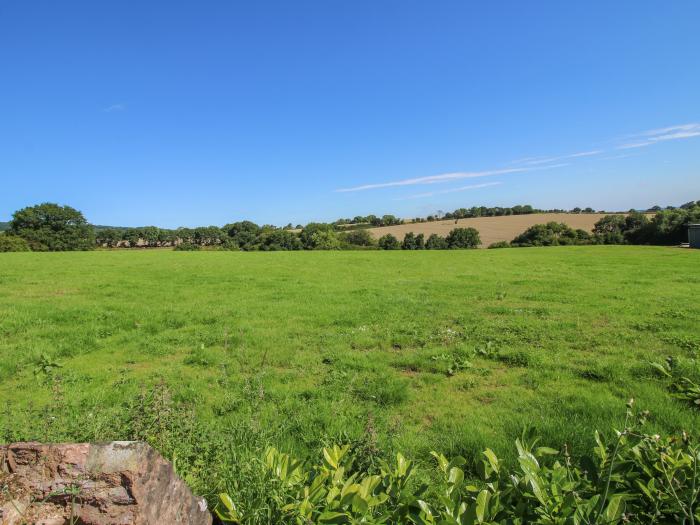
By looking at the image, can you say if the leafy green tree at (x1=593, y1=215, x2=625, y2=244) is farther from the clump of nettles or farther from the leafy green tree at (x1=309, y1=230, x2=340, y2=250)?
the clump of nettles

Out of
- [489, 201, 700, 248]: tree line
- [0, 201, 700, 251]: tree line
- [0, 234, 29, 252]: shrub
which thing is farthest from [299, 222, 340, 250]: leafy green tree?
[0, 234, 29, 252]: shrub

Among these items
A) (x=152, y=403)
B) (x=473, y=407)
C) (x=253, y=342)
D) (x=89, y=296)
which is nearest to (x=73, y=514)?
(x=152, y=403)

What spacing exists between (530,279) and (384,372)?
14.1m

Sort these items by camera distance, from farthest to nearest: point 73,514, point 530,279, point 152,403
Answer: point 530,279 → point 152,403 → point 73,514

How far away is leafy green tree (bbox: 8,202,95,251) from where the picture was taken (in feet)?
252

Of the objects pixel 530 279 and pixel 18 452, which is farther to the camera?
pixel 530 279

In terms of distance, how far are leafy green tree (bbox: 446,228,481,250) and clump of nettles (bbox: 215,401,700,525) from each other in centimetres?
7711

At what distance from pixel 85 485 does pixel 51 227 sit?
101231 mm

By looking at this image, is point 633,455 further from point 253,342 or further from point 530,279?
point 530,279

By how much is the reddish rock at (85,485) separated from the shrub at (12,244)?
3268 inches

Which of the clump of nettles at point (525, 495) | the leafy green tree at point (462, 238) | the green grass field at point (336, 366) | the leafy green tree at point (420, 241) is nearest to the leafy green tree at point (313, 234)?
the leafy green tree at point (420, 241)

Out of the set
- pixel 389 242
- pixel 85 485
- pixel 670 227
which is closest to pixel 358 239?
pixel 389 242

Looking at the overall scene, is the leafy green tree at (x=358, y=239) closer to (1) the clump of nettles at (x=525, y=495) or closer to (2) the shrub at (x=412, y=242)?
(2) the shrub at (x=412, y=242)

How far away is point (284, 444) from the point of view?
437 cm
